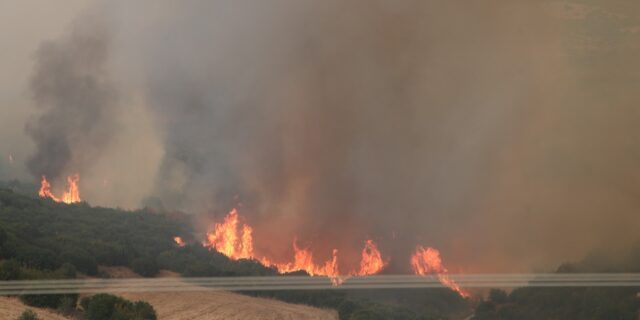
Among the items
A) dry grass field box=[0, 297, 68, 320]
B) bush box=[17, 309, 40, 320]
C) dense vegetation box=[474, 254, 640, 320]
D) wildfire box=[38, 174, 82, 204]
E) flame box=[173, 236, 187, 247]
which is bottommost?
bush box=[17, 309, 40, 320]

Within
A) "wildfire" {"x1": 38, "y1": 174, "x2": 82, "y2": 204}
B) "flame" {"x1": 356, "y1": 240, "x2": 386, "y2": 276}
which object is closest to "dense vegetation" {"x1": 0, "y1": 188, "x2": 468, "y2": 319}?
"flame" {"x1": 356, "y1": 240, "x2": 386, "y2": 276}

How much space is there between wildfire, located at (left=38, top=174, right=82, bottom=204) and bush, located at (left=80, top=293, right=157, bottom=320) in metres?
53.8

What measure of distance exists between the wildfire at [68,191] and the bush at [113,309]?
53828mm

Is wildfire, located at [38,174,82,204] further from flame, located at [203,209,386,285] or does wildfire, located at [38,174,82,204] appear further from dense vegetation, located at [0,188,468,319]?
flame, located at [203,209,386,285]

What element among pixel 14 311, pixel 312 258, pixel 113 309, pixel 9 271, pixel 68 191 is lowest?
pixel 14 311

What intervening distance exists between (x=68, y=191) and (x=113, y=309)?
57842 millimetres

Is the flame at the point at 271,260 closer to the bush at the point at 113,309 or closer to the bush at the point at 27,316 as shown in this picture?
the bush at the point at 113,309

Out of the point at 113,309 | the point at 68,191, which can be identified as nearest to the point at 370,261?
the point at 113,309

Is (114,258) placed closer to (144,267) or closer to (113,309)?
(144,267)

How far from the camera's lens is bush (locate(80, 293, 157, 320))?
2788 centimetres

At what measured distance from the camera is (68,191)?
82312 millimetres

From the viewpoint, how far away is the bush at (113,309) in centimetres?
2788

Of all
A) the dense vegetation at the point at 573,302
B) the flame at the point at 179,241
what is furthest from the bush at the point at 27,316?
the flame at the point at 179,241

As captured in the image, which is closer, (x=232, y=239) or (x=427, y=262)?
(x=427, y=262)
